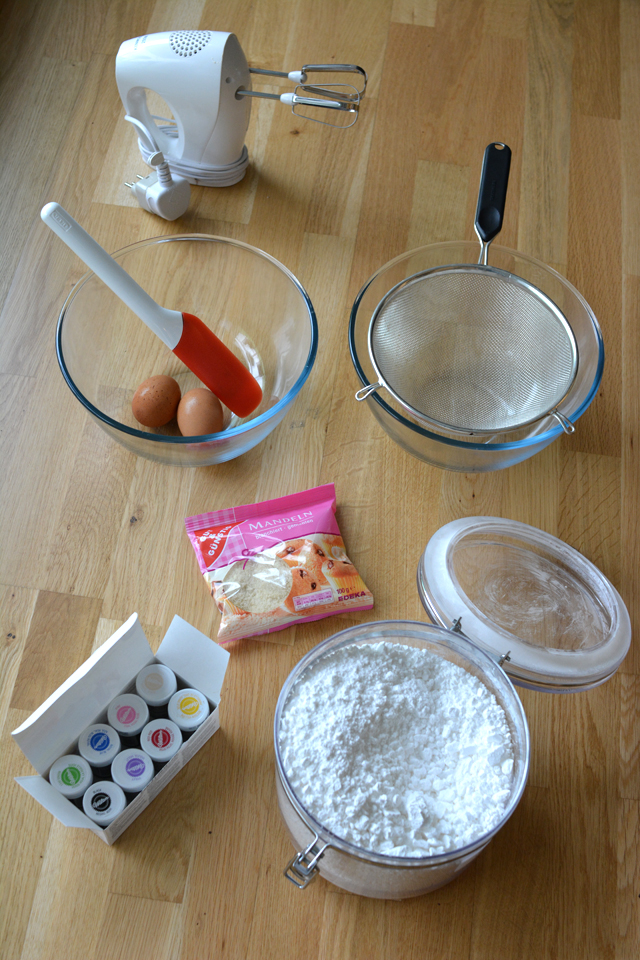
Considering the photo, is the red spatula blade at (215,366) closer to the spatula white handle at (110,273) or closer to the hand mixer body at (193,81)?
the spatula white handle at (110,273)

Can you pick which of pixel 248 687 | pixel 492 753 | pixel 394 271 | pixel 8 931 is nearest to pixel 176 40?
pixel 394 271

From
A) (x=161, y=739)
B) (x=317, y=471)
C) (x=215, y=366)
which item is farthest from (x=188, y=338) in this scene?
(x=161, y=739)

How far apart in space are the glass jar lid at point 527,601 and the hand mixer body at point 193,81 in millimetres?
676

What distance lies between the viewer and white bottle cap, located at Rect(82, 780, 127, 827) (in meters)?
0.74

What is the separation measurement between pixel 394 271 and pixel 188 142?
39 centimetres

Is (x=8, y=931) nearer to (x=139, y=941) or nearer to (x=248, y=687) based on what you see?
(x=139, y=941)

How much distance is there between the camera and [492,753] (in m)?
0.73

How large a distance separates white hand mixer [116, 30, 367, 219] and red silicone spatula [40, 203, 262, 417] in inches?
12.5

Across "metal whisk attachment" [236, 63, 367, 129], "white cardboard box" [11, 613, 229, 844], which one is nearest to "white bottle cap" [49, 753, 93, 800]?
"white cardboard box" [11, 613, 229, 844]

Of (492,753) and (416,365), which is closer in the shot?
(492,753)

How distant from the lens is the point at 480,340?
1006 millimetres

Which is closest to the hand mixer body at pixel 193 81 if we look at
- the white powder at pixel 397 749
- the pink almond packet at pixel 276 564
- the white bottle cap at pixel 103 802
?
the pink almond packet at pixel 276 564

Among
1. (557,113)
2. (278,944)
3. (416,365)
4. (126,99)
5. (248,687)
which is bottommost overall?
(278,944)

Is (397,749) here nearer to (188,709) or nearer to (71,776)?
(188,709)
